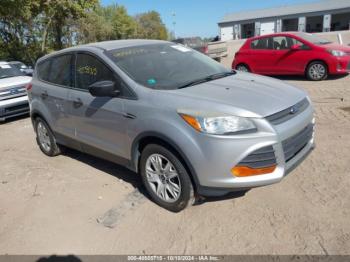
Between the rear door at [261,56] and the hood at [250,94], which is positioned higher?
the hood at [250,94]

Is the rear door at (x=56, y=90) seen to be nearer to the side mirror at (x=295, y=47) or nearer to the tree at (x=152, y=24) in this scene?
the side mirror at (x=295, y=47)

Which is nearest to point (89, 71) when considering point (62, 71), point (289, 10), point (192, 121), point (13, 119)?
point (62, 71)

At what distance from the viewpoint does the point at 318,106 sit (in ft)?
23.5

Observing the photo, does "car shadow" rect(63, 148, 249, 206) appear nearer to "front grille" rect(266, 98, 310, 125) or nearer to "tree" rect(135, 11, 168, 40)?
"front grille" rect(266, 98, 310, 125)

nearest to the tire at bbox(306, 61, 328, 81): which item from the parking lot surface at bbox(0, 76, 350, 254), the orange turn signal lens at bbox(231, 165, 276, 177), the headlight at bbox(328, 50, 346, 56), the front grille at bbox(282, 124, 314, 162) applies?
the headlight at bbox(328, 50, 346, 56)

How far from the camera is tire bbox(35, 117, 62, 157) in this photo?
18.2ft

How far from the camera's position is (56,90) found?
16.3 ft

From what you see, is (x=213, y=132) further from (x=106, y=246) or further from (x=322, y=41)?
(x=322, y=41)

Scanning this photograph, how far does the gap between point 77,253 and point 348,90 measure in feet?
24.9

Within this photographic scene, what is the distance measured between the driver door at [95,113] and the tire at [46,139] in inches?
40.6

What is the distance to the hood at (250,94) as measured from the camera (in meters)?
3.26

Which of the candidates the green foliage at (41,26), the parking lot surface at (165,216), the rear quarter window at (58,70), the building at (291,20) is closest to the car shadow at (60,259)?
the parking lot surface at (165,216)

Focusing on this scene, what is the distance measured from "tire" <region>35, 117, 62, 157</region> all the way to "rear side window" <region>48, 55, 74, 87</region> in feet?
2.72

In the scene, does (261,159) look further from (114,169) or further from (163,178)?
(114,169)
